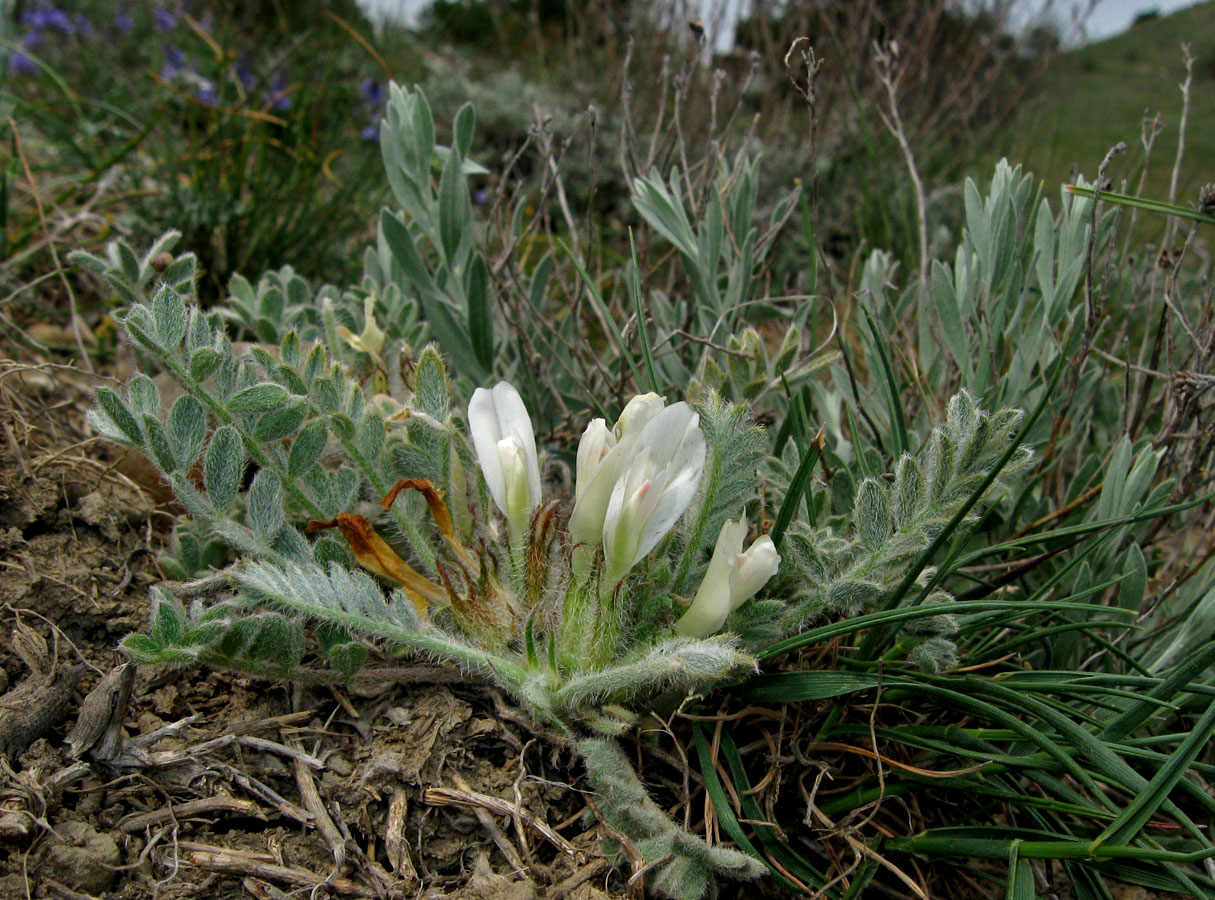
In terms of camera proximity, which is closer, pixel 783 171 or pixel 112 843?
pixel 112 843

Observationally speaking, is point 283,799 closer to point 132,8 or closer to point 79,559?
point 79,559

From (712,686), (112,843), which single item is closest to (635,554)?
(712,686)

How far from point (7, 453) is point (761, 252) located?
159 cm

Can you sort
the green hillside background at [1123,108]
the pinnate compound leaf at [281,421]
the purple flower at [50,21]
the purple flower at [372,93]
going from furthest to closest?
the purple flower at [50,21] < the purple flower at [372,93] < the green hillside background at [1123,108] < the pinnate compound leaf at [281,421]

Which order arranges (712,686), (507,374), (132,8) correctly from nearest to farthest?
(712,686) < (507,374) < (132,8)

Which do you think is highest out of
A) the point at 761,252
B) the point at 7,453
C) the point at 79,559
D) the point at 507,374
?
the point at 761,252

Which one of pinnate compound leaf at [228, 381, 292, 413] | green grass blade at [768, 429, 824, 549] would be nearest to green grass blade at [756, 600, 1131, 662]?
green grass blade at [768, 429, 824, 549]

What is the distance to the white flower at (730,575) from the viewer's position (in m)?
1.28

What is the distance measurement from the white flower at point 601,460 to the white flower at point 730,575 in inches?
7.0

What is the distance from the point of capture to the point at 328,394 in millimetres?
1504

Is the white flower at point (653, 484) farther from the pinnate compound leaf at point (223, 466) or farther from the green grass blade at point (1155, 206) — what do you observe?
the green grass blade at point (1155, 206)

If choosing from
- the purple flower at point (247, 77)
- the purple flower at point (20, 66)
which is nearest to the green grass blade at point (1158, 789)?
the purple flower at point (20, 66)

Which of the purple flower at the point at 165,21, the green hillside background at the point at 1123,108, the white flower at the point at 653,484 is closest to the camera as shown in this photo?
the white flower at the point at 653,484

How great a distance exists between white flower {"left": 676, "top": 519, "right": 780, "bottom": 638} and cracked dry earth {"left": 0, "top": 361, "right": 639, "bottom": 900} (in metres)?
0.32
